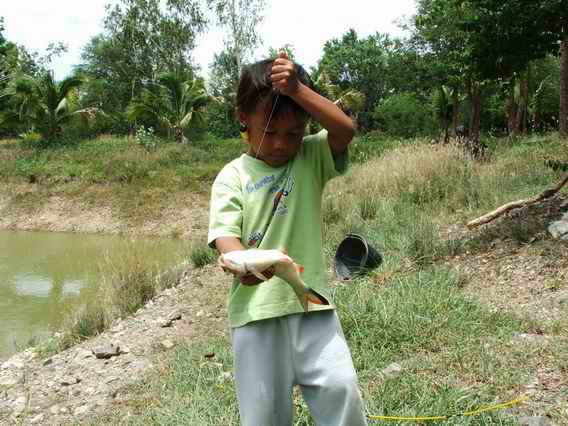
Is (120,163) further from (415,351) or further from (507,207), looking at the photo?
(415,351)

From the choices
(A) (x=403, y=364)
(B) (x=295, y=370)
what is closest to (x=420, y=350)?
(A) (x=403, y=364)

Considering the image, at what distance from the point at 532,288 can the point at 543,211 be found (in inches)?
64.6

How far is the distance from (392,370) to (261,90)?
1.71m

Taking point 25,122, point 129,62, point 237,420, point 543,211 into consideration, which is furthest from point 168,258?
point 129,62

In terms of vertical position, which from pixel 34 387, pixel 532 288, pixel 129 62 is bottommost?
pixel 34 387

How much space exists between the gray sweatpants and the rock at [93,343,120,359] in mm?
3094

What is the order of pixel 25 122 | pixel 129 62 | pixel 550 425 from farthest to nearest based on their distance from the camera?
pixel 129 62 → pixel 25 122 → pixel 550 425

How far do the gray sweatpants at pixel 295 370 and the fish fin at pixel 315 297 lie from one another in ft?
0.15

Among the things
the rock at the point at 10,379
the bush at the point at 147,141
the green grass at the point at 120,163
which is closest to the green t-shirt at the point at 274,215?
the rock at the point at 10,379

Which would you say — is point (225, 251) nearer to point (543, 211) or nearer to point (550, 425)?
point (550, 425)

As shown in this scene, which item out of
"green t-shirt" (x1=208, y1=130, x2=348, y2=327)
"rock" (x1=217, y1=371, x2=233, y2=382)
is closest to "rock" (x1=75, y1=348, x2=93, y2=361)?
"rock" (x1=217, y1=371, x2=233, y2=382)

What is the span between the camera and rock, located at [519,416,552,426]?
7.29 ft

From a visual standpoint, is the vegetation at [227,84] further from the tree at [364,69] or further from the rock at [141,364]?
the rock at [141,364]

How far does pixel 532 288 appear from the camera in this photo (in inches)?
154
